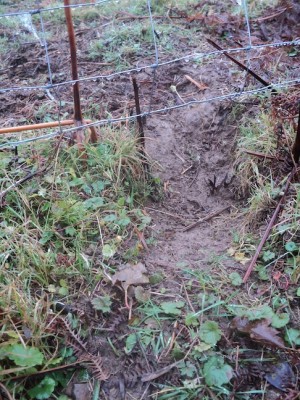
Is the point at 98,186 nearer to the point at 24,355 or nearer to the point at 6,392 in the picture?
the point at 24,355

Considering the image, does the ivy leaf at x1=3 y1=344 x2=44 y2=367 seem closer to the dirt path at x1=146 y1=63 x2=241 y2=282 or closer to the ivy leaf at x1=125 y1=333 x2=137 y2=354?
the ivy leaf at x1=125 y1=333 x2=137 y2=354

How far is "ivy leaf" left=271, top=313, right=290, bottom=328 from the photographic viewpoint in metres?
1.89

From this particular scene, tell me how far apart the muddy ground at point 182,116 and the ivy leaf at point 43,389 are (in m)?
0.11

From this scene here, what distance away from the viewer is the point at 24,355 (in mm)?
1752

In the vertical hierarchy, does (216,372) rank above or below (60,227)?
below

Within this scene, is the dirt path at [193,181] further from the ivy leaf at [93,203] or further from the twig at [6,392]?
the twig at [6,392]

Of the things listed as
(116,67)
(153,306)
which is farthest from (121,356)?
(116,67)

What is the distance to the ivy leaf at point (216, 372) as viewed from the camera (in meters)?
1.75

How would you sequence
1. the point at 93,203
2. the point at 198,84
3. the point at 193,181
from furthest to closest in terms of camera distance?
1. the point at 198,84
2. the point at 193,181
3. the point at 93,203

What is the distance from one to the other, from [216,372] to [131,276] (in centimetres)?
55

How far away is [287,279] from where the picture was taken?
2.11m

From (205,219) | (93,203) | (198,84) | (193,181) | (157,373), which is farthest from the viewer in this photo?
(198,84)

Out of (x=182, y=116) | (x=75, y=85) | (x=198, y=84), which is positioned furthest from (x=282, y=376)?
(x=198, y=84)

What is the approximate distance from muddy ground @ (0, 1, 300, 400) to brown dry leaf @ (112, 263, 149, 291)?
3.0 inches
